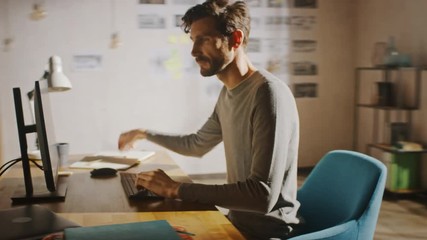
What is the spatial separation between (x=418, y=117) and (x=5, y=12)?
4015mm

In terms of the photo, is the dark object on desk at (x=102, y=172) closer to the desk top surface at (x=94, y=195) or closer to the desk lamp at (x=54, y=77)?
the desk top surface at (x=94, y=195)

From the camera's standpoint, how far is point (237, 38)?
184 centimetres

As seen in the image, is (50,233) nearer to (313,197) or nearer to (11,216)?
(11,216)

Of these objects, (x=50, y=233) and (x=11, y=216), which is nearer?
(x=50, y=233)

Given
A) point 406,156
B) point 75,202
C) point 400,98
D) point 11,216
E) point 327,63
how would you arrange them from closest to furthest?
point 11,216 < point 75,202 < point 406,156 < point 400,98 < point 327,63

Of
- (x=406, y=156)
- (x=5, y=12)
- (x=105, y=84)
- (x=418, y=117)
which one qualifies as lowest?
(x=406, y=156)

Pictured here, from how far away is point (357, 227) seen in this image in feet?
5.39

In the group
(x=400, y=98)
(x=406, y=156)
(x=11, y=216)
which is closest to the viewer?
(x=11, y=216)

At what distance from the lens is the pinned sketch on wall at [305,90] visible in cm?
565

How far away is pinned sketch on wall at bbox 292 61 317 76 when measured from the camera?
18.5 feet

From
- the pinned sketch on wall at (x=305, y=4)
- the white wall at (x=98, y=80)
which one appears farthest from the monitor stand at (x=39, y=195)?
the pinned sketch on wall at (x=305, y=4)

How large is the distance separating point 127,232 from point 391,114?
444cm

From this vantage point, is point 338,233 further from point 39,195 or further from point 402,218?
point 402,218

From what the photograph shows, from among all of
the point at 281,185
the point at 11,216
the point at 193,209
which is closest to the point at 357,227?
the point at 281,185
